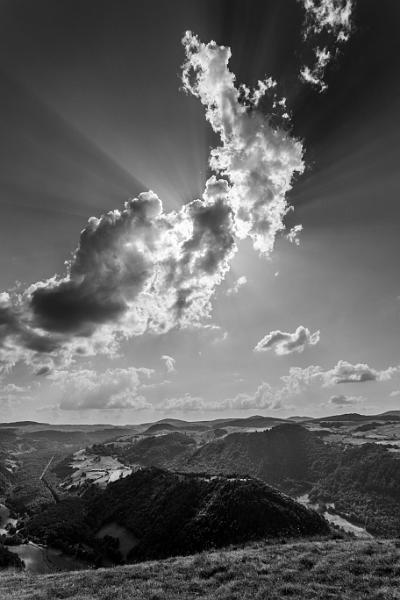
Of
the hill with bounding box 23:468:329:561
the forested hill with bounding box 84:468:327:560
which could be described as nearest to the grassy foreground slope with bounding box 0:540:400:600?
the hill with bounding box 23:468:329:561

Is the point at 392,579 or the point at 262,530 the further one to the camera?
the point at 262,530

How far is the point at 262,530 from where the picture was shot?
262 ft

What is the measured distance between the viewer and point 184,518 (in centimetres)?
9194

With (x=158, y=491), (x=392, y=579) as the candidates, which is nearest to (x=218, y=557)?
(x=392, y=579)

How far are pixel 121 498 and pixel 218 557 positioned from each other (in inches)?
4193

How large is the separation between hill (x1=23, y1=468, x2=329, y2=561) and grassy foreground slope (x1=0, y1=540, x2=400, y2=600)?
160 feet

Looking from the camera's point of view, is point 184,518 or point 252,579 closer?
point 252,579

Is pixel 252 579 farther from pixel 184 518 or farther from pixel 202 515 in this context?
pixel 184 518

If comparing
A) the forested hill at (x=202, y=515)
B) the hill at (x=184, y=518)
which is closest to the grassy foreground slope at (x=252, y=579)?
the hill at (x=184, y=518)

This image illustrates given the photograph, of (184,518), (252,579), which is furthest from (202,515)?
(252,579)

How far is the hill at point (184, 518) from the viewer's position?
80.1 meters

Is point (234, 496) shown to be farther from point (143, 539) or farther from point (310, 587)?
point (310, 587)

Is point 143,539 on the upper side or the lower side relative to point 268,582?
lower

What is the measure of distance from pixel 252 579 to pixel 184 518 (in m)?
73.7
